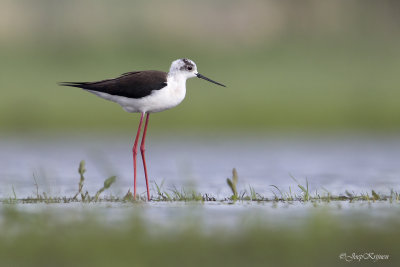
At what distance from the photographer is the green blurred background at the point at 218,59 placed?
20.8 metres

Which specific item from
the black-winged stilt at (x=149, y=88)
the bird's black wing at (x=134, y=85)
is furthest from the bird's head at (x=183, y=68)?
the bird's black wing at (x=134, y=85)

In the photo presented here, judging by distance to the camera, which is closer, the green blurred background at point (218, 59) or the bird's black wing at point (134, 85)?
the bird's black wing at point (134, 85)

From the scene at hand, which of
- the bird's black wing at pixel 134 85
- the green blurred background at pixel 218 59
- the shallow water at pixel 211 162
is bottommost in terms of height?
the shallow water at pixel 211 162

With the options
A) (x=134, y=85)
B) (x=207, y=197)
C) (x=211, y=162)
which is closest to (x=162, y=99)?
(x=134, y=85)

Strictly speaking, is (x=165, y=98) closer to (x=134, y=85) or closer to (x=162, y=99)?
(x=162, y=99)

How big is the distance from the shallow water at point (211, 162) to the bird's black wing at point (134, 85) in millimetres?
832

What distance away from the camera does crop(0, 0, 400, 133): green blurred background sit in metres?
20.8

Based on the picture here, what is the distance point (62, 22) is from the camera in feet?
151

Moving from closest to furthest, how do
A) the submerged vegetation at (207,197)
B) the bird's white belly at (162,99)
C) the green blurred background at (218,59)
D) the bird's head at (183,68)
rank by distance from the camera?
the submerged vegetation at (207,197), the bird's white belly at (162,99), the bird's head at (183,68), the green blurred background at (218,59)

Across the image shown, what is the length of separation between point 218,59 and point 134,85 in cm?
2285

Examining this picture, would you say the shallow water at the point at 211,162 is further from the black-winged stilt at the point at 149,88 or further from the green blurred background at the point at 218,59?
Result: the green blurred background at the point at 218,59

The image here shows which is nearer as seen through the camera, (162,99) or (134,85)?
(162,99)

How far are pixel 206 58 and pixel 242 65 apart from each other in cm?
159

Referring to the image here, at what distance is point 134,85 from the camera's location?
9.52m
